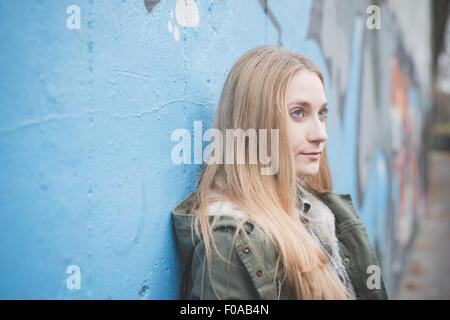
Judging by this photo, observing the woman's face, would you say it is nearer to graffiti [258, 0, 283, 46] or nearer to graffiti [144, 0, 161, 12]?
graffiti [144, 0, 161, 12]

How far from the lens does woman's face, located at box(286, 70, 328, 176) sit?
1.31 m

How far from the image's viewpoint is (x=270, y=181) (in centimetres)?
126

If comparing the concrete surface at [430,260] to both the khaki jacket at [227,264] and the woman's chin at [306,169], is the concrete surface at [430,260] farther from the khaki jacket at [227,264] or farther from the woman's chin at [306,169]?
the khaki jacket at [227,264]

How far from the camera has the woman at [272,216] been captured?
3.42 feet

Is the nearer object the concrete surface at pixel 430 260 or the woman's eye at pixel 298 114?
the woman's eye at pixel 298 114

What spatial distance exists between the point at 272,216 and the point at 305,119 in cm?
38

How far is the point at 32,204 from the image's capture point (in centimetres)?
73

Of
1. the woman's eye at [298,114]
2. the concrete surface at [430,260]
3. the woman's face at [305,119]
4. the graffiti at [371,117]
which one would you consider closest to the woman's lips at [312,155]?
the woman's face at [305,119]

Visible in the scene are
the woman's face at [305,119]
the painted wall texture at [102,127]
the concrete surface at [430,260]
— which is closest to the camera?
the painted wall texture at [102,127]

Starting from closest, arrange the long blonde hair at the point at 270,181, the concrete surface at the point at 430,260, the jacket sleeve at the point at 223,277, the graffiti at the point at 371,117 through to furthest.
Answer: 1. the jacket sleeve at the point at 223,277
2. the long blonde hair at the point at 270,181
3. the graffiti at the point at 371,117
4. the concrete surface at the point at 430,260

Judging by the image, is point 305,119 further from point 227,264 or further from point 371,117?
point 371,117

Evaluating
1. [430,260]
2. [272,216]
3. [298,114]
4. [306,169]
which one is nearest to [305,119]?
[298,114]

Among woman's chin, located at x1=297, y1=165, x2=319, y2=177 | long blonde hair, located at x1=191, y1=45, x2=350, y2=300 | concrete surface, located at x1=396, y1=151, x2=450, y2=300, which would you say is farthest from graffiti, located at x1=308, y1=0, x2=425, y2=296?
long blonde hair, located at x1=191, y1=45, x2=350, y2=300
